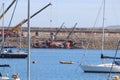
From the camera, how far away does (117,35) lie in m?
181

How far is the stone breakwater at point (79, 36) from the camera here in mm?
168000

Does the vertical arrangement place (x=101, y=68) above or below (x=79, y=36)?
below

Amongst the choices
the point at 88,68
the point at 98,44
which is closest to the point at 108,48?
the point at 98,44

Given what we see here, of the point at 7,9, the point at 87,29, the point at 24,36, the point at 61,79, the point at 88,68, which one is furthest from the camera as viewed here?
the point at 87,29

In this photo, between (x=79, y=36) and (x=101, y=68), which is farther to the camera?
(x=79, y=36)

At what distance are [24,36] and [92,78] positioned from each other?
108672 mm

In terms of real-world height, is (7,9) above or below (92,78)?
above

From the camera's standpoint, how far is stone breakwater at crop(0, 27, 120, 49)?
168000 millimetres

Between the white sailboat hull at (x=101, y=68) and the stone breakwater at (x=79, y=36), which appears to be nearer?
the white sailboat hull at (x=101, y=68)

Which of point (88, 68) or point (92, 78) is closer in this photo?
point (92, 78)

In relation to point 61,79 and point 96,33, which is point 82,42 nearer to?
point 96,33

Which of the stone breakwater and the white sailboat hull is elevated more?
the stone breakwater

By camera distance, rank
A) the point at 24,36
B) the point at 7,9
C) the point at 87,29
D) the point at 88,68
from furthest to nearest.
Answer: the point at 87,29
the point at 24,36
the point at 7,9
the point at 88,68

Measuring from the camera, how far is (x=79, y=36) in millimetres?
181125
